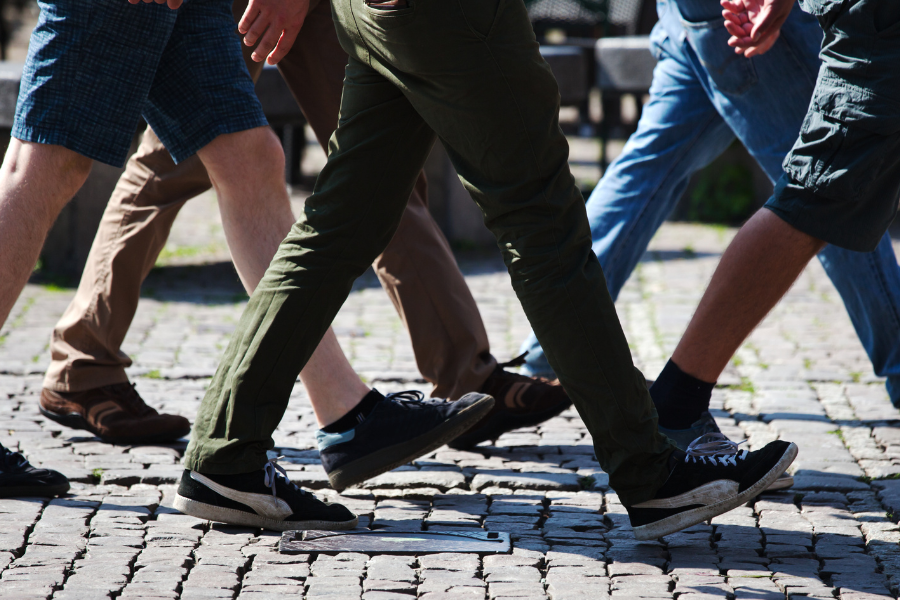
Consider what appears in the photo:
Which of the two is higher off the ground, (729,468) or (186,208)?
(729,468)

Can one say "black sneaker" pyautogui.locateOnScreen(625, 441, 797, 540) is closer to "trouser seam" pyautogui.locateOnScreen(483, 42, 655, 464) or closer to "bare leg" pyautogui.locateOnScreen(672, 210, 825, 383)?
"trouser seam" pyautogui.locateOnScreen(483, 42, 655, 464)

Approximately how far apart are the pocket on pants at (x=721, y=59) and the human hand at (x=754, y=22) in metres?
0.18

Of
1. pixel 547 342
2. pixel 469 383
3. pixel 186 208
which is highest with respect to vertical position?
pixel 547 342

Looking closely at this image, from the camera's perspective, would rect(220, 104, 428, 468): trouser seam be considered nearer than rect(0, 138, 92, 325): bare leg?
Yes

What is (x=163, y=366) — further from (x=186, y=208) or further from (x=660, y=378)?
(x=186, y=208)

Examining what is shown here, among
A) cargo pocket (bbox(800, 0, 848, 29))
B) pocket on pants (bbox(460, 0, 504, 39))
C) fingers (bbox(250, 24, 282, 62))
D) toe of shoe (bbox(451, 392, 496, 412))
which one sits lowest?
toe of shoe (bbox(451, 392, 496, 412))

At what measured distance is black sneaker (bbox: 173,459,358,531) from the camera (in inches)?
106

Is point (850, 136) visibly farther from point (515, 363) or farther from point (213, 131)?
point (213, 131)

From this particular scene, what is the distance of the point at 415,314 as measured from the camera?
3373 millimetres

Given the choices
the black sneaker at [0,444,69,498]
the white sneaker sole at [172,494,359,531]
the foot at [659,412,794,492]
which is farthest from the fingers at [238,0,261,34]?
Result: the foot at [659,412,794,492]

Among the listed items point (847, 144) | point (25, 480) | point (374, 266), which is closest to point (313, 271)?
point (374, 266)

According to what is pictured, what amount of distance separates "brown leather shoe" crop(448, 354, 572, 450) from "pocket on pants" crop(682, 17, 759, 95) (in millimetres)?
1065

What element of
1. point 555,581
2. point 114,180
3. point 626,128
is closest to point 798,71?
point 555,581

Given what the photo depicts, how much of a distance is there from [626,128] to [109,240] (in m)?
8.92
